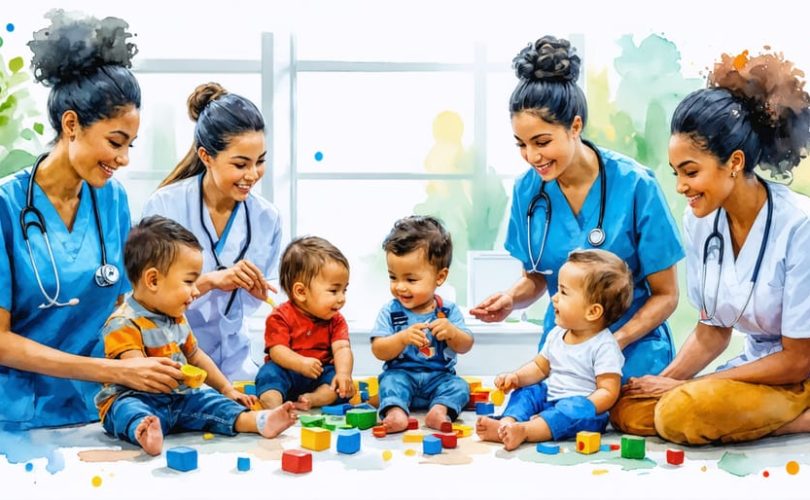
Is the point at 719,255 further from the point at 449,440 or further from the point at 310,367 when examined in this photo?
the point at 310,367

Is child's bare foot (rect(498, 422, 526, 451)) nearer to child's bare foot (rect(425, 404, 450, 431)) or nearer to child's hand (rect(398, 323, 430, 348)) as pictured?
child's bare foot (rect(425, 404, 450, 431))

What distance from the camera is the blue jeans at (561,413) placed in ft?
6.15

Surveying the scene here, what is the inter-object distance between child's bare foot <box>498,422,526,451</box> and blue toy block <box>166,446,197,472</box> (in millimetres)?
615

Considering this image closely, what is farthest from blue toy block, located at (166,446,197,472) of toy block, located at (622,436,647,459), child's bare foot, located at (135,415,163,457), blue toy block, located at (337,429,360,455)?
toy block, located at (622,436,647,459)

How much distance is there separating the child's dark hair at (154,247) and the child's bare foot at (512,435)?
0.75 m

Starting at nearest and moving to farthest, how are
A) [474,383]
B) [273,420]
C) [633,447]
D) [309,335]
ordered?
[633,447], [273,420], [309,335], [474,383]

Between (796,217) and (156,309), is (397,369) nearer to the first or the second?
(156,309)

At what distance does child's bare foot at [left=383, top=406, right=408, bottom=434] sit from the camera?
1968mm

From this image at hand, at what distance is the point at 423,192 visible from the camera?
3.15 meters

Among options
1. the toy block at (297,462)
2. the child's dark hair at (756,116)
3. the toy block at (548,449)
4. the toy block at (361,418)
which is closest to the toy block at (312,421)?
the toy block at (361,418)

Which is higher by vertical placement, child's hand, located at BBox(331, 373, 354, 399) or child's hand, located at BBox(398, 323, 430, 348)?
child's hand, located at BBox(398, 323, 430, 348)

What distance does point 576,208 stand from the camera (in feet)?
6.94

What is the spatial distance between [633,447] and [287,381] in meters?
0.86

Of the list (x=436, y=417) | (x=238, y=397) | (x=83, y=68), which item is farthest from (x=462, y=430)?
(x=83, y=68)
